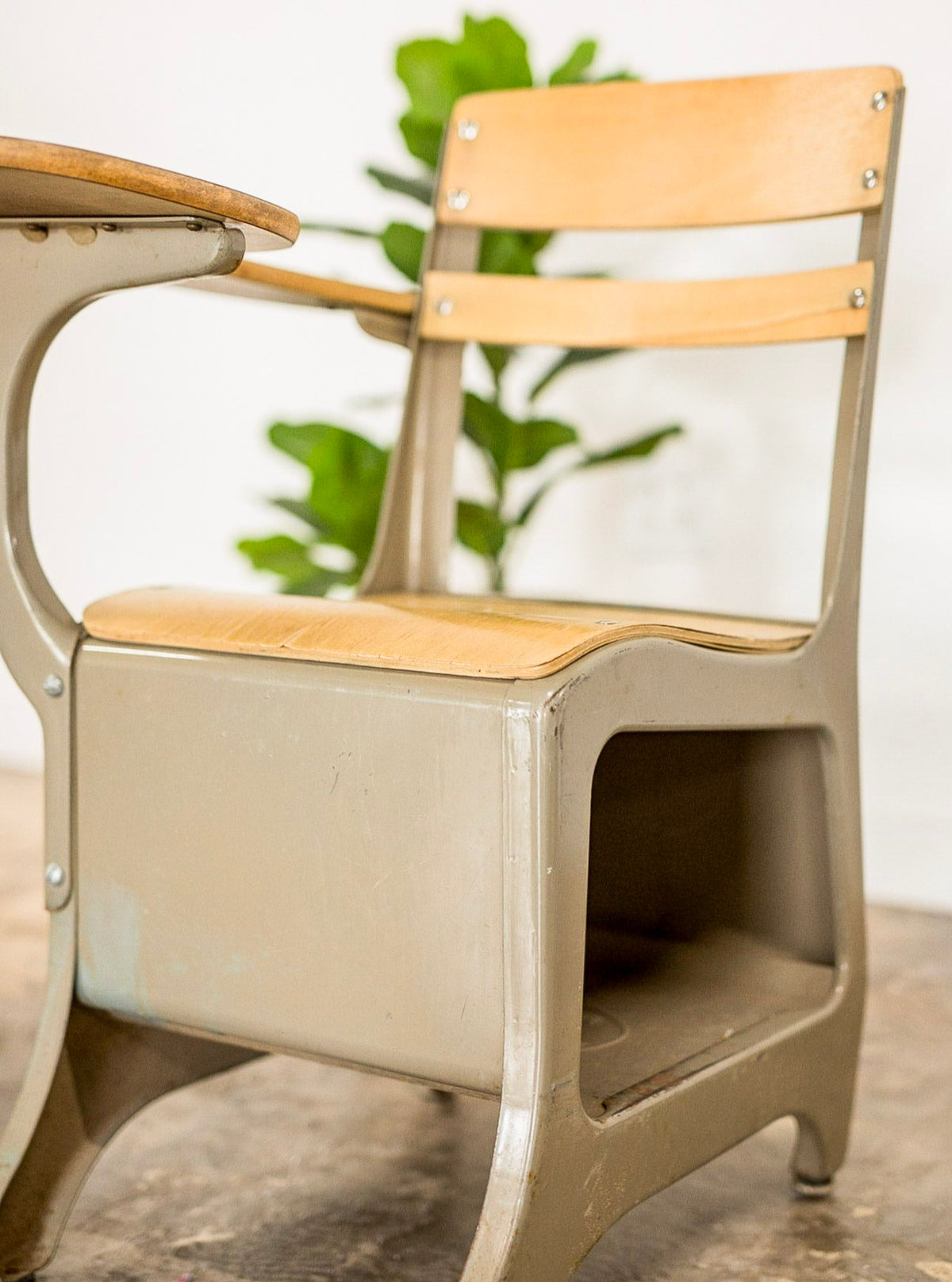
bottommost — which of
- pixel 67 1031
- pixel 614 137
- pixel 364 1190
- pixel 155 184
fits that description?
pixel 364 1190

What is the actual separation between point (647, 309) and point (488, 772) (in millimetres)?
625

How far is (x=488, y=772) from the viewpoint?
0.87 m

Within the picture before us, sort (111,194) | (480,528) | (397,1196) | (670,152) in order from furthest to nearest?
(480,528)
(670,152)
(397,1196)
(111,194)

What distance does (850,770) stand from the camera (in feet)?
3.93

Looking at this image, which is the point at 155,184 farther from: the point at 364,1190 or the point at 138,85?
the point at 138,85

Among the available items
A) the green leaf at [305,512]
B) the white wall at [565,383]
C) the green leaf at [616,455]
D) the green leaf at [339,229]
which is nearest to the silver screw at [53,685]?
the green leaf at [339,229]

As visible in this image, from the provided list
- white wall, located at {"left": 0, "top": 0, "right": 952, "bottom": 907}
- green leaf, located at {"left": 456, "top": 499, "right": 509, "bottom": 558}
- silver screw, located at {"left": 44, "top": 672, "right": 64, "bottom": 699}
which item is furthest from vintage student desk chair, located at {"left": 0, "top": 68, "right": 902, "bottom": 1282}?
white wall, located at {"left": 0, "top": 0, "right": 952, "bottom": 907}

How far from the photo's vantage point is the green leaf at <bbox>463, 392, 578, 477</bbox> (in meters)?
2.01

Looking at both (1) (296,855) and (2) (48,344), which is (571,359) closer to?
(2) (48,344)

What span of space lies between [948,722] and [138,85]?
198cm

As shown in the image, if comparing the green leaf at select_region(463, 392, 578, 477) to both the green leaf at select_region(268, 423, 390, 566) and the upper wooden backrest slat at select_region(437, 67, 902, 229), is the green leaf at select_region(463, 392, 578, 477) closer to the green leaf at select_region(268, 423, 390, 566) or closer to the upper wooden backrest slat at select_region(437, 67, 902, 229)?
the green leaf at select_region(268, 423, 390, 566)

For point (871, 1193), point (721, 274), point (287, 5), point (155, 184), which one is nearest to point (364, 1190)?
point (871, 1193)

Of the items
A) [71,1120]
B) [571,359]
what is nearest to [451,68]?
[571,359]

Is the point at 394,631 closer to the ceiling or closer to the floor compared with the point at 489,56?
closer to the floor
